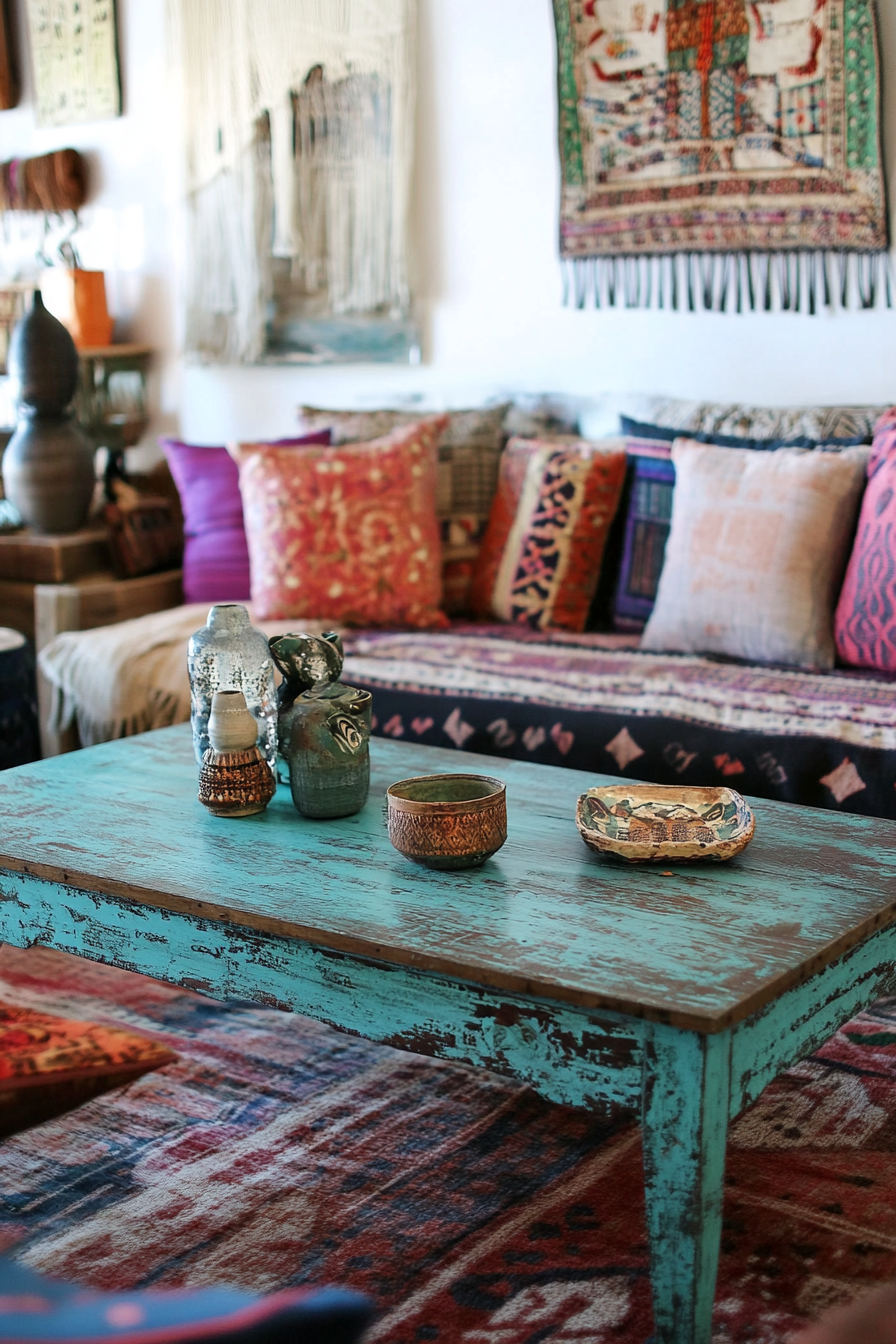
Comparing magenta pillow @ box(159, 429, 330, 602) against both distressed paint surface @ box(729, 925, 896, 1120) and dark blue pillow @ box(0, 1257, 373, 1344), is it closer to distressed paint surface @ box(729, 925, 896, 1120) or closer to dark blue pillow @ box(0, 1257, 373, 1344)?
distressed paint surface @ box(729, 925, 896, 1120)

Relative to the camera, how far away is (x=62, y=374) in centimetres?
335

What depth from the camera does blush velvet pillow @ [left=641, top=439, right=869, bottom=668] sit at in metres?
2.55

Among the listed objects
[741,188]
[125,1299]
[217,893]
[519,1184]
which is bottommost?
[519,1184]

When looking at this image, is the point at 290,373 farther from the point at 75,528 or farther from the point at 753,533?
the point at 753,533

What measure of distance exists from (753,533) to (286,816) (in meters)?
1.20

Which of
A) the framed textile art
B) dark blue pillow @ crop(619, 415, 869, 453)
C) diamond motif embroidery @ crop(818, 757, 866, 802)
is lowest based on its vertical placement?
diamond motif embroidery @ crop(818, 757, 866, 802)

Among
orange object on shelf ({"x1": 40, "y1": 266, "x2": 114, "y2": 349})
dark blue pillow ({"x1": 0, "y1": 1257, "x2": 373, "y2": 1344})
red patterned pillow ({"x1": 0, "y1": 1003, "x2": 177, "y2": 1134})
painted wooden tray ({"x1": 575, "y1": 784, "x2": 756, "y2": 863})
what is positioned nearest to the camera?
dark blue pillow ({"x1": 0, "y1": 1257, "x2": 373, "y2": 1344})

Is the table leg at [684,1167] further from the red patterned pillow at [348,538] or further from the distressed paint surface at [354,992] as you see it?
the red patterned pillow at [348,538]

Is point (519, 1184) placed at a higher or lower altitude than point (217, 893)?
lower

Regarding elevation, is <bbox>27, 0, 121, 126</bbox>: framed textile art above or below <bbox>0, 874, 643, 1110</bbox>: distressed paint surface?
above

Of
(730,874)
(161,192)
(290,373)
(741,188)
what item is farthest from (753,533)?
(161,192)

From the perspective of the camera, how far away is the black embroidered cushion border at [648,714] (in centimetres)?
216

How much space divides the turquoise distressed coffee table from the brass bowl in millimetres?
26

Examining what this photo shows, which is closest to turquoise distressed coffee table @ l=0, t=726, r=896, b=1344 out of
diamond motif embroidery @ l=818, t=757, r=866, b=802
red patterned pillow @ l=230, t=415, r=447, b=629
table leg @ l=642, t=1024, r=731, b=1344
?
table leg @ l=642, t=1024, r=731, b=1344
